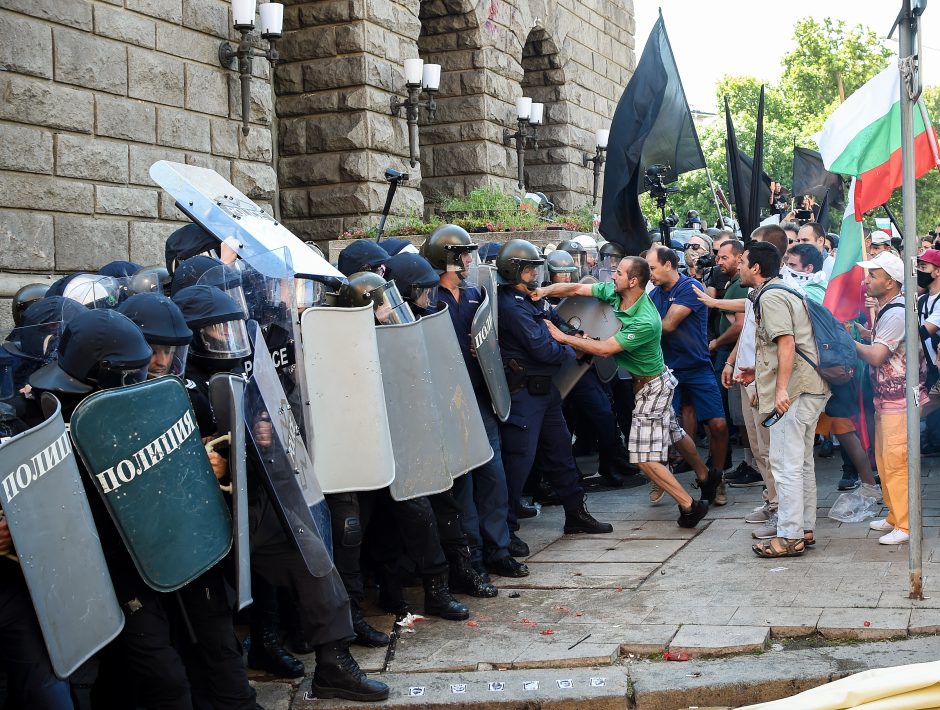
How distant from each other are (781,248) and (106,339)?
5302 millimetres

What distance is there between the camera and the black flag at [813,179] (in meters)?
13.4

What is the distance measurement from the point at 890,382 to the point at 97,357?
461 centimetres

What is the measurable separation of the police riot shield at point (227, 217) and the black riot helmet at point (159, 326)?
1.81m

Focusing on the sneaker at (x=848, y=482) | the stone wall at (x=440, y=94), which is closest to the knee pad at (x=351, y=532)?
the sneaker at (x=848, y=482)

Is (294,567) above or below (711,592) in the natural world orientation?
above

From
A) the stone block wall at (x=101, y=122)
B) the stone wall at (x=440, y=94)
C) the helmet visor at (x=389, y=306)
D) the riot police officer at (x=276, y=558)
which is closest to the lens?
the riot police officer at (x=276, y=558)

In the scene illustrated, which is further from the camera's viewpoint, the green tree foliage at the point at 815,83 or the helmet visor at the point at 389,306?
the green tree foliage at the point at 815,83

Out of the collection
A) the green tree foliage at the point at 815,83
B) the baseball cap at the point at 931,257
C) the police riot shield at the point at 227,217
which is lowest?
the baseball cap at the point at 931,257

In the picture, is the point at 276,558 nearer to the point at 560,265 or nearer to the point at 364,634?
the point at 364,634

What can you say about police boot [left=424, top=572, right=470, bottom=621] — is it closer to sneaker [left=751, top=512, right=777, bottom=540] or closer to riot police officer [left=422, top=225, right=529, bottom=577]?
riot police officer [left=422, top=225, right=529, bottom=577]

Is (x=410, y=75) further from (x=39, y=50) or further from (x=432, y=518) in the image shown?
(x=432, y=518)

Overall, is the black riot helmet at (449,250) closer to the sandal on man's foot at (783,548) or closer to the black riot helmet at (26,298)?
the black riot helmet at (26,298)

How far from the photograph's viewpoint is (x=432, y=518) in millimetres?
5551

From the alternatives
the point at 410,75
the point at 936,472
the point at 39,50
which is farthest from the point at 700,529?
the point at 410,75
